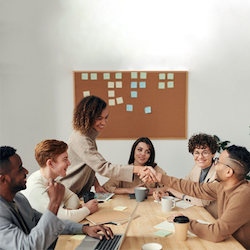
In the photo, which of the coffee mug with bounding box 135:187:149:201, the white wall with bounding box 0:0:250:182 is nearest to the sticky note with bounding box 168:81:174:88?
the white wall with bounding box 0:0:250:182

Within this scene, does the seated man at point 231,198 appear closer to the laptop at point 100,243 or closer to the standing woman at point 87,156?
the laptop at point 100,243

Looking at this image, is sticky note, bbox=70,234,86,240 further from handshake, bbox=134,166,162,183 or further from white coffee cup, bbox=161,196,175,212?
handshake, bbox=134,166,162,183

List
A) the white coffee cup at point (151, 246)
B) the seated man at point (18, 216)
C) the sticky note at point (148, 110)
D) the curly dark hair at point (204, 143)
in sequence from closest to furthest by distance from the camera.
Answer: the seated man at point (18, 216) < the white coffee cup at point (151, 246) < the curly dark hair at point (204, 143) < the sticky note at point (148, 110)

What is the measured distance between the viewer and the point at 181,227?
1528 mm

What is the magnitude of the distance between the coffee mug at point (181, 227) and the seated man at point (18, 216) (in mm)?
572

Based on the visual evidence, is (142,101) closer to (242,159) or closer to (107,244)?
(242,159)

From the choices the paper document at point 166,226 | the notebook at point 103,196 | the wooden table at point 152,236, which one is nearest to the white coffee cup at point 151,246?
the wooden table at point 152,236

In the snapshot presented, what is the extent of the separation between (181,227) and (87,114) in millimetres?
1211

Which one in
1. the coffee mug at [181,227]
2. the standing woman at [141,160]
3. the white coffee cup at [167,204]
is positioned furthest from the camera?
the standing woman at [141,160]

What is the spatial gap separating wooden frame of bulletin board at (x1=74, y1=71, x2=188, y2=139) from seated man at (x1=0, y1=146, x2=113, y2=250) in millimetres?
2582

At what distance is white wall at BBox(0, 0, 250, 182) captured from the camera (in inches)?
152

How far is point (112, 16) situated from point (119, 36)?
0.87 ft

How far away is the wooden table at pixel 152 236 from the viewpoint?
4.87 ft

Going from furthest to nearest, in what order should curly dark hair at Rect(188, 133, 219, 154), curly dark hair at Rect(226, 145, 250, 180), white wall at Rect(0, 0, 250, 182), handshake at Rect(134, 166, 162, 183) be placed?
1. white wall at Rect(0, 0, 250, 182)
2. curly dark hair at Rect(188, 133, 219, 154)
3. handshake at Rect(134, 166, 162, 183)
4. curly dark hair at Rect(226, 145, 250, 180)
